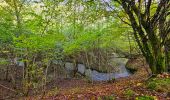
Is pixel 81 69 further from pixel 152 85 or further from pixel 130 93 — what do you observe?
pixel 130 93

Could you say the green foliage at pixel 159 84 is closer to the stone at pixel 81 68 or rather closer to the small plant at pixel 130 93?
the small plant at pixel 130 93

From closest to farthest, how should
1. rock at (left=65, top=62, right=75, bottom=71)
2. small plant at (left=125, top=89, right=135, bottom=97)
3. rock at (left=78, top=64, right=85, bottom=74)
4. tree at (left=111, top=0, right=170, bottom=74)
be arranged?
1. small plant at (left=125, top=89, right=135, bottom=97)
2. tree at (left=111, top=0, right=170, bottom=74)
3. rock at (left=78, top=64, right=85, bottom=74)
4. rock at (left=65, top=62, right=75, bottom=71)

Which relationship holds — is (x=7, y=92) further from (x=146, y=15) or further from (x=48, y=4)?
(x=146, y=15)

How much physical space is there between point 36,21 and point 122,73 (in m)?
17.6

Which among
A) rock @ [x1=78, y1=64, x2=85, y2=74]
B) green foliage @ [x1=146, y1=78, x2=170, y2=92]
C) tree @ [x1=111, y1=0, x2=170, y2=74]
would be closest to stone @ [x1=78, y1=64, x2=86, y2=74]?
rock @ [x1=78, y1=64, x2=85, y2=74]

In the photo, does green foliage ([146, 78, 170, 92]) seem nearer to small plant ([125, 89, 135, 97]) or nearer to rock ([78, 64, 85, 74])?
small plant ([125, 89, 135, 97])

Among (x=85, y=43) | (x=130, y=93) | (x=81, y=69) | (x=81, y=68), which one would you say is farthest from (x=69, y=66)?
(x=130, y=93)

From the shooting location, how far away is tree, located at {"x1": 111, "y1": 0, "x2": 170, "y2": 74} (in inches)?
323

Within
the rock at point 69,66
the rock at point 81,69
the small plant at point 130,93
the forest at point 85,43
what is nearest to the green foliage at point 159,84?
the forest at point 85,43

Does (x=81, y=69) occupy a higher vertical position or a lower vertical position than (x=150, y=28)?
lower

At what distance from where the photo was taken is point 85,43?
1898 centimetres

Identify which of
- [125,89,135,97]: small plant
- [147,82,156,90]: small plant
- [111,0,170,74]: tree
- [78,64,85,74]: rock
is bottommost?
[78,64,85,74]: rock

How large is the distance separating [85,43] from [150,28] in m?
10.7

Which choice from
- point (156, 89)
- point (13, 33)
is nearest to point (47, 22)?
point (13, 33)
